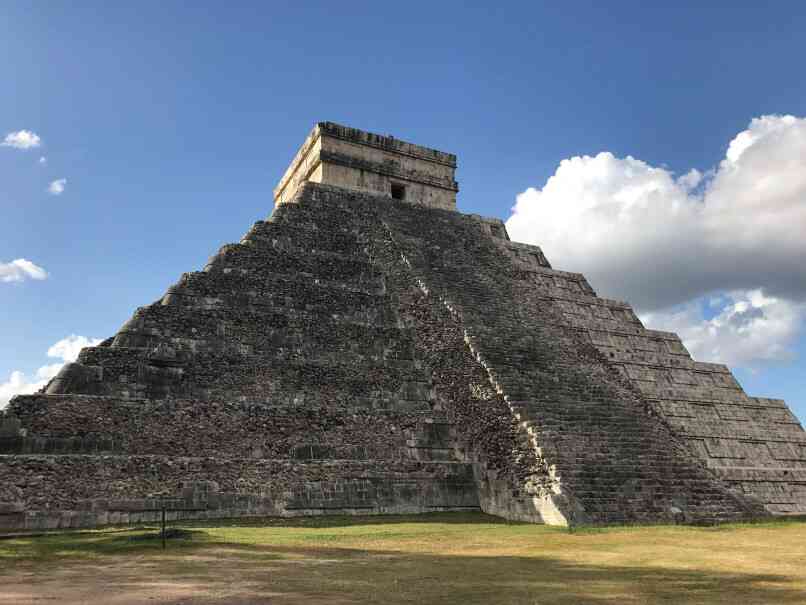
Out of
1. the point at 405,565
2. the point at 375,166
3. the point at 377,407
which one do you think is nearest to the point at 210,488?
the point at 377,407

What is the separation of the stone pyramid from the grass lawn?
1155 mm

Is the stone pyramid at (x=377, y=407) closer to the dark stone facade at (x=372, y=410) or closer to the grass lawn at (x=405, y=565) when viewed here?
the dark stone facade at (x=372, y=410)

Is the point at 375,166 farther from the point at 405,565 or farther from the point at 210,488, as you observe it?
the point at 405,565

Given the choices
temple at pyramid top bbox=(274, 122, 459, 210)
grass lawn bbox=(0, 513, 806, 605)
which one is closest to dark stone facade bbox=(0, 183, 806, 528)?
grass lawn bbox=(0, 513, 806, 605)

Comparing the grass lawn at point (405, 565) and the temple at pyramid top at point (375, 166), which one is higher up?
the temple at pyramid top at point (375, 166)

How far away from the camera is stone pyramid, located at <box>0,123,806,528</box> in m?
11.2

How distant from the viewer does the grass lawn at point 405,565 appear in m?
5.68

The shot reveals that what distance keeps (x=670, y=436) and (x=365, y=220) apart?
10.1 m

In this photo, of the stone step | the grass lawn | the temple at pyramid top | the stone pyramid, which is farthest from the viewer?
the temple at pyramid top

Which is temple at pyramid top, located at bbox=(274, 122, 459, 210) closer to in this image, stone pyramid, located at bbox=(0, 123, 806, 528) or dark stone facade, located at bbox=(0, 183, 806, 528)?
stone pyramid, located at bbox=(0, 123, 806, 528)

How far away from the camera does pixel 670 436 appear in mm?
14742

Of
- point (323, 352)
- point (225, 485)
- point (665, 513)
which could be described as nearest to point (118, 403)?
point (225, 485)

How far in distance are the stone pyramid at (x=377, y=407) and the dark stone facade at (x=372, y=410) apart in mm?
42

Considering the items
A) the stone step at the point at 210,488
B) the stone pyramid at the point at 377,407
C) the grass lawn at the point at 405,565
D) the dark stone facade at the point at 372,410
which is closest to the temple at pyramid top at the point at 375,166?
the stone pyramid at the point at 377,407
